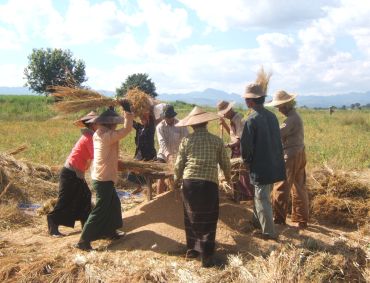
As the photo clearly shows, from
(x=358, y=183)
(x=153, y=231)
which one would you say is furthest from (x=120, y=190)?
(x=358, y=183)

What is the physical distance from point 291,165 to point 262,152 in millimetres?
897

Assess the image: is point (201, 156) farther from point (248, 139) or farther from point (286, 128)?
point (286, 128)

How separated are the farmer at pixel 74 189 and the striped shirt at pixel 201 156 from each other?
1252 mm

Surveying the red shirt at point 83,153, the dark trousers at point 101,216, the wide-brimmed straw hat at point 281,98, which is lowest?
the dark trousers at point 101,216

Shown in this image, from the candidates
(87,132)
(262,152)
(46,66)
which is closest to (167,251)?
(262,152)

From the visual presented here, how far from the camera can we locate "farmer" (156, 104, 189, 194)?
6039 mm

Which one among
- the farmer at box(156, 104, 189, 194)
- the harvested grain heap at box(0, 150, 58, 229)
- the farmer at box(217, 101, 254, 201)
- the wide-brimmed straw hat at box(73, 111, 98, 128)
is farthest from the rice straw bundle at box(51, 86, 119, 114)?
the harvested grain heap at box(0, 150, 58, 229)

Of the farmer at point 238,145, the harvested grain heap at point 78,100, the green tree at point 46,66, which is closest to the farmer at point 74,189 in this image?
the harvested grain heap at point 78,100

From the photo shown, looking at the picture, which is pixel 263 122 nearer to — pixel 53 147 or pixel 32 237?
pixel 32 237

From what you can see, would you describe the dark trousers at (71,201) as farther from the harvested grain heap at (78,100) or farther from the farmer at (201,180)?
the farmer at (201,180)

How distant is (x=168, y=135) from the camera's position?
6090 millimetres

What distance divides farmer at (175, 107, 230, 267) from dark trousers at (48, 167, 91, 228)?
1.59 m

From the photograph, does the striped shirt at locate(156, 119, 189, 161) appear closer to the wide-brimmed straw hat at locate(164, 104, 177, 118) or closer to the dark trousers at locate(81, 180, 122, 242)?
the wide-brimmed straw hat at locate(164, 104, 177, 118)

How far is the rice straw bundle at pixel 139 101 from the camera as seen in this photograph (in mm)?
6008
